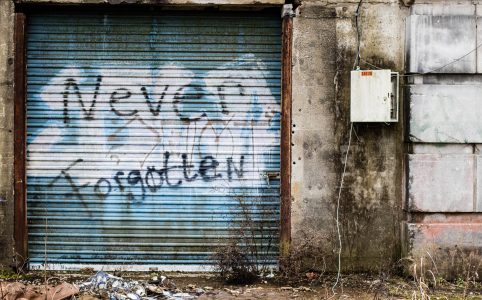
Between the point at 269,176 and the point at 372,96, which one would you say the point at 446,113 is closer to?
the point at 372,96

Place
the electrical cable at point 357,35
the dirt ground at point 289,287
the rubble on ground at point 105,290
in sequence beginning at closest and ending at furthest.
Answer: the rubble on ground at point 105,290, the dirt ground at point 289,287, the electrical cable at point 357,35

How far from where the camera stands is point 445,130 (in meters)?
6.77

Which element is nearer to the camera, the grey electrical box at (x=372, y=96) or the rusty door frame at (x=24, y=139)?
the grey electrical box at (x=372, y=96)

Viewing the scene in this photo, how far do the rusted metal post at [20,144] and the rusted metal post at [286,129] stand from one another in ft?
10.3

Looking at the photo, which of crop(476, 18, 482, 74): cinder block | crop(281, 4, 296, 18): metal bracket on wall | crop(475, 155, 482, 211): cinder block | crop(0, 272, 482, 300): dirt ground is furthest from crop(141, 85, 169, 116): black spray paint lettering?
crop(475, 155, 482, 211): cinder block

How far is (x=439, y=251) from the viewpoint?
22.3 ft

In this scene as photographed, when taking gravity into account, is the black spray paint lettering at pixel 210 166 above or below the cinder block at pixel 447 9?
below

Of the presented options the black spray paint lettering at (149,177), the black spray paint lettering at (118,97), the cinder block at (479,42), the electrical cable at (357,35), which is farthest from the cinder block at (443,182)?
the black spray paint lettering at (118,97)

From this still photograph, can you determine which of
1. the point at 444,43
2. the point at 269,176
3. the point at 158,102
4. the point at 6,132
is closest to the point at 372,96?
the point at 444,43

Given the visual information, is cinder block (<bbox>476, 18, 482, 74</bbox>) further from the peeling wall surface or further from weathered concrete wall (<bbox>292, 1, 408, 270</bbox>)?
weathered concrete wall (<bbox>292, 1, 408, 270</bbox>)

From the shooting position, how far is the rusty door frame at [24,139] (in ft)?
22.8

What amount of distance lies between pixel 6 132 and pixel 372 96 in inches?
173

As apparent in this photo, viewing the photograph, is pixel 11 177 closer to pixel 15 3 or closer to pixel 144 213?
pixel 144 213

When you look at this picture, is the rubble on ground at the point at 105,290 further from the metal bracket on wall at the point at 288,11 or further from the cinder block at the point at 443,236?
the metal bracket on wall at the point at 288,11
